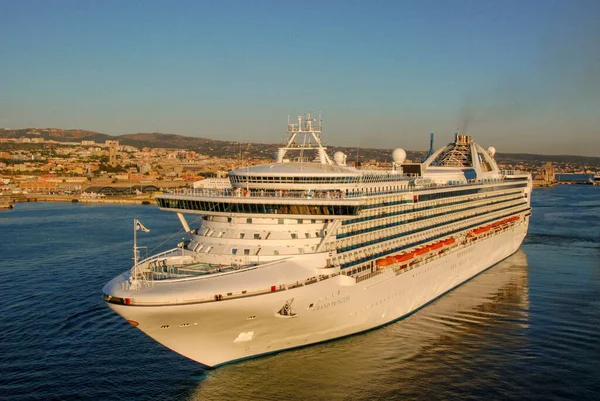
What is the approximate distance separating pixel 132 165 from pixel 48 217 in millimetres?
114555

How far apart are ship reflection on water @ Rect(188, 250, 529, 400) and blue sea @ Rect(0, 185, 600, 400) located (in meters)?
0.05

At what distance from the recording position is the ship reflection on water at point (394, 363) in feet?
59.9

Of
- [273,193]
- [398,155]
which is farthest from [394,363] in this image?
[398,155]

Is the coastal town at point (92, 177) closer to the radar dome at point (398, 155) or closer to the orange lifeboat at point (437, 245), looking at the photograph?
the radar dome at point (398, 155)

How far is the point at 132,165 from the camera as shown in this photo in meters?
182

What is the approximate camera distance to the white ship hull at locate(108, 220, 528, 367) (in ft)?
55.4

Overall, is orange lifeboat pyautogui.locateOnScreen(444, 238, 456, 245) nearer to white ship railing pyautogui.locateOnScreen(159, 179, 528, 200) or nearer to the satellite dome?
the satellite dome

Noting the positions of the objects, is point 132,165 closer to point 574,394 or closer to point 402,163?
point 402,163

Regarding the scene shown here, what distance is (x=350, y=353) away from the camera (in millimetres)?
20938

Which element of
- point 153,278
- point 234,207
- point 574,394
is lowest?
point 574,394

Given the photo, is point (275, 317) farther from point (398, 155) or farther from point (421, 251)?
point (398, 155)

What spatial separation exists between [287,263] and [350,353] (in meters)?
4.69

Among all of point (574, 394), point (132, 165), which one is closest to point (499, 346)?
point (574, 394)

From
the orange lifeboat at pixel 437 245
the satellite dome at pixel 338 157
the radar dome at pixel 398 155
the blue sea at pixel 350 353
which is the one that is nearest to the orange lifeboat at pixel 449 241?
the orange lifeboat at pixel 437 245
